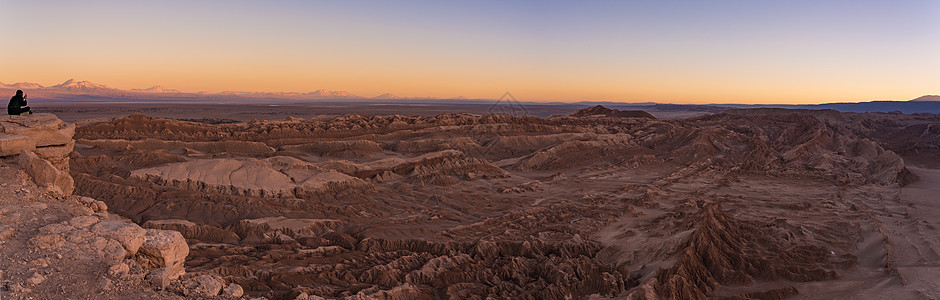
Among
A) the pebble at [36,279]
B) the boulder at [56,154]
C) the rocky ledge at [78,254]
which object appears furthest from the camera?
the boulder at [56,154]

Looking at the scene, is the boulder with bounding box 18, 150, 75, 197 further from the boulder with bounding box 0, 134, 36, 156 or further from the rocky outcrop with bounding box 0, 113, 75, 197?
the boulder with bounding box 0, 134, 36, 156

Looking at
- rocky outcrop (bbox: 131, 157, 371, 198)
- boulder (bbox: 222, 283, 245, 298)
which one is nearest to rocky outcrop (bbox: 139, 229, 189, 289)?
boulder (bbox: 222, 283, 245, 298)

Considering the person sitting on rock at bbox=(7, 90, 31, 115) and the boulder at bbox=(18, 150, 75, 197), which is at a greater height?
the person sitting on rock at bbox=(7, 90, 31, 115)

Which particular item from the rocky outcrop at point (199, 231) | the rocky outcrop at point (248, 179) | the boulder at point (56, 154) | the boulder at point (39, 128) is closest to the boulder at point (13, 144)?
the boulder at point (39, 128)

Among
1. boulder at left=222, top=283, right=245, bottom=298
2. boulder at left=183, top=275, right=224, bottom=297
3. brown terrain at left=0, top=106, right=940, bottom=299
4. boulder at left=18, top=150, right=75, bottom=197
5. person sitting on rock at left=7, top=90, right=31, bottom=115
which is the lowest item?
brown terrain at left=0, top=106, right=940, bottom=299

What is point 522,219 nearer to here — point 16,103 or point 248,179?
point 248,179

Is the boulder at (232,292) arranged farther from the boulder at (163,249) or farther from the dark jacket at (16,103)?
the dark jacket at (16,103)

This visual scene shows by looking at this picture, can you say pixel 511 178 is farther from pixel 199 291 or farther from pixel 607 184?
pixel 199 291

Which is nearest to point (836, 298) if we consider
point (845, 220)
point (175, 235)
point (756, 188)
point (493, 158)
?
point (845, 220)
